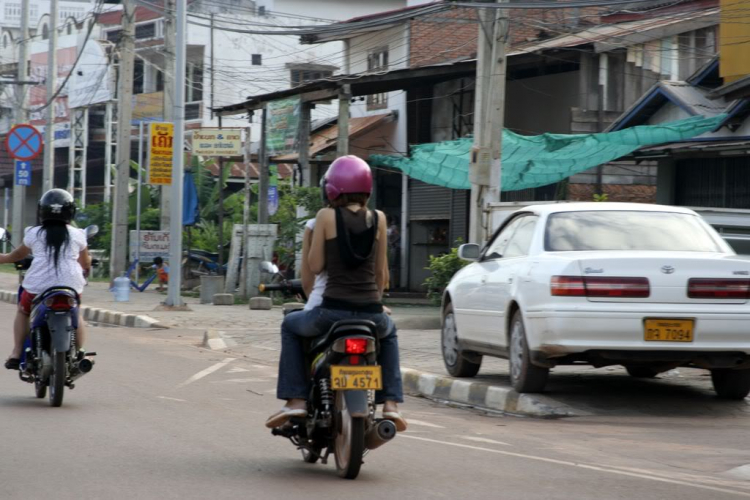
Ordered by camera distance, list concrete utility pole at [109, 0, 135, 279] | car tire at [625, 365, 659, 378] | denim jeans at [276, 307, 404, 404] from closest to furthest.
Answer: denim jeans at [276, 307, 404, 404] → car tire at [625, 365, 659, 378] → concrete utility pole at [109, 0, 135, 279]

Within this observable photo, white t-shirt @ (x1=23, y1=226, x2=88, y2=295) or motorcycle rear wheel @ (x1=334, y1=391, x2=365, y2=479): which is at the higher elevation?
white t-shirt @ (x1=23, y1=226, x2=88, y2=295)

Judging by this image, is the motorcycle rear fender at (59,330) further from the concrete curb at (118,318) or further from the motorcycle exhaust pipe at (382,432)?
the concrete curb at (118,318)

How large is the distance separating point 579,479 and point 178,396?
4623mm

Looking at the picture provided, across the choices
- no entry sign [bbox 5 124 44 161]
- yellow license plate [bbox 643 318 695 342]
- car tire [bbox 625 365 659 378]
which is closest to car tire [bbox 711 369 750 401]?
car tire [bbox 625 365 659 378]

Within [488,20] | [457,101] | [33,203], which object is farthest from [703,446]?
[33,203]

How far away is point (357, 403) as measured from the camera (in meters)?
6.14

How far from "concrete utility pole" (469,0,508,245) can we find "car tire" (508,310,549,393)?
690cm

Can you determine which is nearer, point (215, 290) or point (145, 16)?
point (215, 290)

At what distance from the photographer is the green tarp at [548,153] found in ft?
61.7

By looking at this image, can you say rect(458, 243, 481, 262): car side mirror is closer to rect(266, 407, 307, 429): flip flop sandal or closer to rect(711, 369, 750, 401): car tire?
rect(711, 369, 750, 401): car tire

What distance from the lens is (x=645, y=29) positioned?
78.1 ft

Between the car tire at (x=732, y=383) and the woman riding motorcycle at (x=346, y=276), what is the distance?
14.4 ft

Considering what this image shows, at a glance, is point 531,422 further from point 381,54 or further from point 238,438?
point 381,54

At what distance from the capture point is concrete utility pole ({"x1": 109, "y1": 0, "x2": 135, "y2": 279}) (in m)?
27.4
